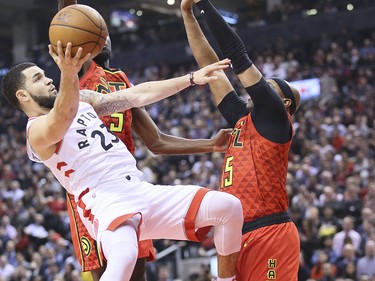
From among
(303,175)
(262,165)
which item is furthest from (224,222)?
(303,175)

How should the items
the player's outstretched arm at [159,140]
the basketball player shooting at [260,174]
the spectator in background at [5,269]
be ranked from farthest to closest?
1. the spectator in background at [5,269]
2. the player's outstretched arm at [159,140]
3. the basketball player shooting at [260,174]

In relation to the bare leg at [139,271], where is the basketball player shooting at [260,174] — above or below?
above

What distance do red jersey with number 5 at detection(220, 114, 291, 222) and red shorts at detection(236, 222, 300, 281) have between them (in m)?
0.15

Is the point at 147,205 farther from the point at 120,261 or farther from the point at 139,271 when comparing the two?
the point at 139,271

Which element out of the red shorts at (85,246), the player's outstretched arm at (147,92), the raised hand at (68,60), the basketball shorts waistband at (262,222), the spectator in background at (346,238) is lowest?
the spectator in background at (346,238)

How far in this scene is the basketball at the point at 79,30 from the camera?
4.71m

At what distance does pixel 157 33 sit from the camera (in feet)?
100

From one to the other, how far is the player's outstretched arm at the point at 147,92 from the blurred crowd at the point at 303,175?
674 centimetres

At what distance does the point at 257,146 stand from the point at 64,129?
151 centimetres

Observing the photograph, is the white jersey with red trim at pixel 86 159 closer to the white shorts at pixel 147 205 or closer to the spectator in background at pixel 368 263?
the white shorts at pixel 147 205

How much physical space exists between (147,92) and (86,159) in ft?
2.15

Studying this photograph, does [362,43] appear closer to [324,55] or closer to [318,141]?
[324,55]

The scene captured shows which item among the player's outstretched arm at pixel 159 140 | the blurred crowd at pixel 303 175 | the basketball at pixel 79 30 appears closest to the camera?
the basketball at pixel 79 30

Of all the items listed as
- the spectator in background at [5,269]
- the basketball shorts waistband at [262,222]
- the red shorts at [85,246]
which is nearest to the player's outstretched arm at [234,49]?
the basketball shorts waistband at [262,222]
